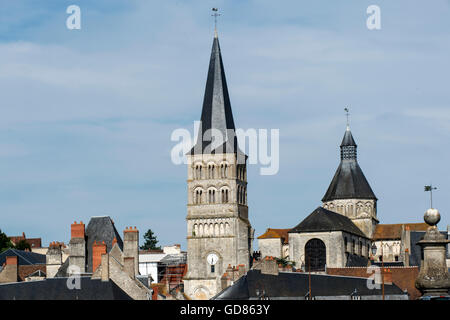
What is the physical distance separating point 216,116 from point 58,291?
→ 51.6 m

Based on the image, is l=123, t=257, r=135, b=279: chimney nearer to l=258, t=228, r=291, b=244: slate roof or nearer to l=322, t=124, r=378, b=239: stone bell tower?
l=258, t=228, r=291, b=244: slate roof

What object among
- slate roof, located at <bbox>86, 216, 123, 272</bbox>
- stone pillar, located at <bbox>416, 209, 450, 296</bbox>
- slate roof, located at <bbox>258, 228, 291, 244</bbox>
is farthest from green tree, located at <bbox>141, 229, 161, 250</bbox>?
stone pillar, located at <bbox>416, 209, 450, 296</bbox>

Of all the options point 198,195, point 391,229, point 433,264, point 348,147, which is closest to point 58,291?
point 433,264

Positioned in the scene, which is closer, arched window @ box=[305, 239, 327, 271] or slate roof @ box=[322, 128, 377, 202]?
arched window @ box=[305, 239, 327, 271]

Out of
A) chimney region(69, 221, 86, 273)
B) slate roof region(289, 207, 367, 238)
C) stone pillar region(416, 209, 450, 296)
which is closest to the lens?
stone pillar region(416, 209, 450, 296)

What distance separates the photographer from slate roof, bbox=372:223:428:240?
431 feet

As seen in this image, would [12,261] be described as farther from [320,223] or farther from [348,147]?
[348,147]

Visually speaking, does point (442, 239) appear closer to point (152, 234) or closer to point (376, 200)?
point (376, 200)

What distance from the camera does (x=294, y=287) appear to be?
215ft

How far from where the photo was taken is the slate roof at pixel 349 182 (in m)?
130

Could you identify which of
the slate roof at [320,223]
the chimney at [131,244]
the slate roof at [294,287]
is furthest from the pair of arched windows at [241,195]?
the slate roof at [294,287]

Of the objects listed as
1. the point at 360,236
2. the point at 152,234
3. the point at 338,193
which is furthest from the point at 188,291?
the point at 152,234

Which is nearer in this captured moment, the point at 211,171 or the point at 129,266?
the point at 129,266
